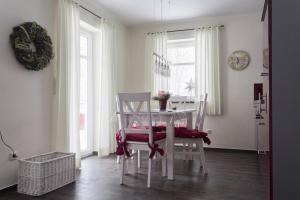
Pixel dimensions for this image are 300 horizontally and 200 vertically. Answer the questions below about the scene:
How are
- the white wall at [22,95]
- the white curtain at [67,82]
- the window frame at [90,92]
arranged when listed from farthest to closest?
the window frame at [90,92], the white curtain at [67,82], the white wall at [22,95]

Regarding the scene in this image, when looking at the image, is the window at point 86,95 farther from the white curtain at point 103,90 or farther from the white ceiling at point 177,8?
the white ceiling at point 177,8

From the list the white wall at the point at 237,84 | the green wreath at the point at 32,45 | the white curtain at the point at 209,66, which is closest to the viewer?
the green wreath at the point at 32,45

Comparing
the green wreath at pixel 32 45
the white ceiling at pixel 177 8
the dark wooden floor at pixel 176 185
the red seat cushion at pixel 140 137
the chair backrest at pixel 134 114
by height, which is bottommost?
the dark wooden floor at pixel 176 185

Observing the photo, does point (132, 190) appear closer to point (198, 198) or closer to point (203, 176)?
point (198, 198)

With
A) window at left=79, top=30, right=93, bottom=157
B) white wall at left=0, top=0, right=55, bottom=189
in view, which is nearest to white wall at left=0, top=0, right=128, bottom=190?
white wall at left=0, top=0, right=55, bottom=189

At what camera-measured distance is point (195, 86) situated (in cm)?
518

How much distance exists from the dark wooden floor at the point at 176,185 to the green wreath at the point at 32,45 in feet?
4.64

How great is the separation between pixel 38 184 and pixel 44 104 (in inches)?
41.6

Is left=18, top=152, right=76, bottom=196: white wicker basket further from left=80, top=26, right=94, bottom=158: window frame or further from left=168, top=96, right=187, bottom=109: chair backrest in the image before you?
left=168, top=96, right=187, bottom=109: chair backrest

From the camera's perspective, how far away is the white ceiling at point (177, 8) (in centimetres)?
436

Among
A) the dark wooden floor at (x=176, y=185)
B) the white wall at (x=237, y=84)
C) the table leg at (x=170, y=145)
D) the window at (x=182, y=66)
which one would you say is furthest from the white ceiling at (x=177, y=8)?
the dark wooden floor at (x=176, y=185)

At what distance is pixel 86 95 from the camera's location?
15.3ft

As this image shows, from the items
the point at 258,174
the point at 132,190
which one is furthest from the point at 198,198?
the point at 258,174

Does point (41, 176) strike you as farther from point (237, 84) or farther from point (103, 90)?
point (237, 84)
